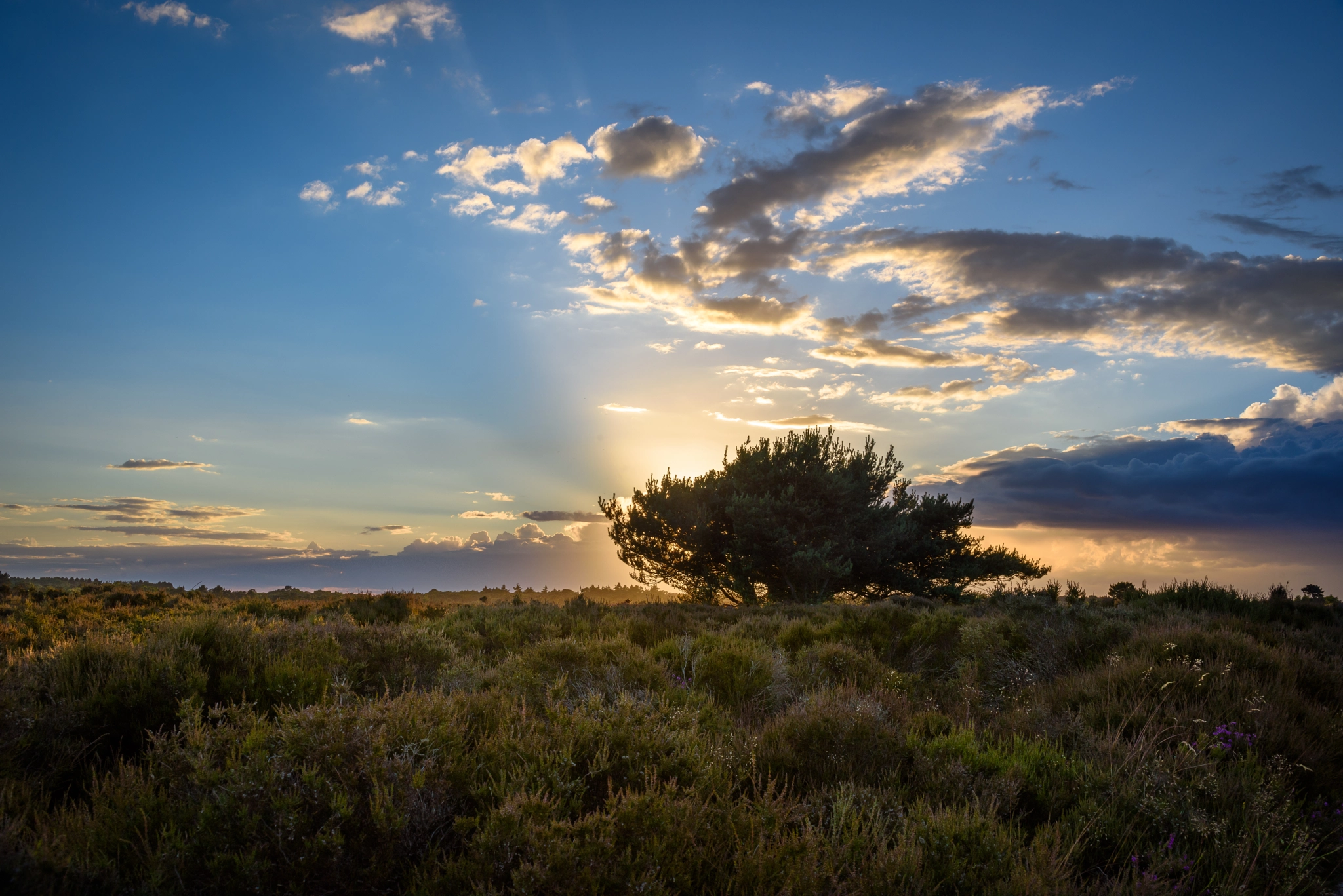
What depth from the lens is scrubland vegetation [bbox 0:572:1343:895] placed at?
3.41m

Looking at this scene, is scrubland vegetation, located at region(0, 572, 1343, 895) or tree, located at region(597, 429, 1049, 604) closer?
scrubland vegetation, located at region(0, 572, 1343, 895)

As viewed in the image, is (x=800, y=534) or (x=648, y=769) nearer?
(x=648, y=769)

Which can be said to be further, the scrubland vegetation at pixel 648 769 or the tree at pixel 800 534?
the tree at pixel 800 534

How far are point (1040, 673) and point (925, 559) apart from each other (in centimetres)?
1845

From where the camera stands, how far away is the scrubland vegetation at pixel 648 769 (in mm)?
3410

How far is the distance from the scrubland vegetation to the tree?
14.3 m

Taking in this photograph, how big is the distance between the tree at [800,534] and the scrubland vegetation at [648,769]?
46.9 feet

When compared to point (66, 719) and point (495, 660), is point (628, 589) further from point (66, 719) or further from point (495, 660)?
point (66, 719)

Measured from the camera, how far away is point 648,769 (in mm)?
4285

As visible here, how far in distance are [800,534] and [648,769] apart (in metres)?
20.3

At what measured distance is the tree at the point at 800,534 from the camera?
2391 centimetres

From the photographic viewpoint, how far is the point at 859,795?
15.1 ft

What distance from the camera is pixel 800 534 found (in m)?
24.0

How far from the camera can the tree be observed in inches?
941
